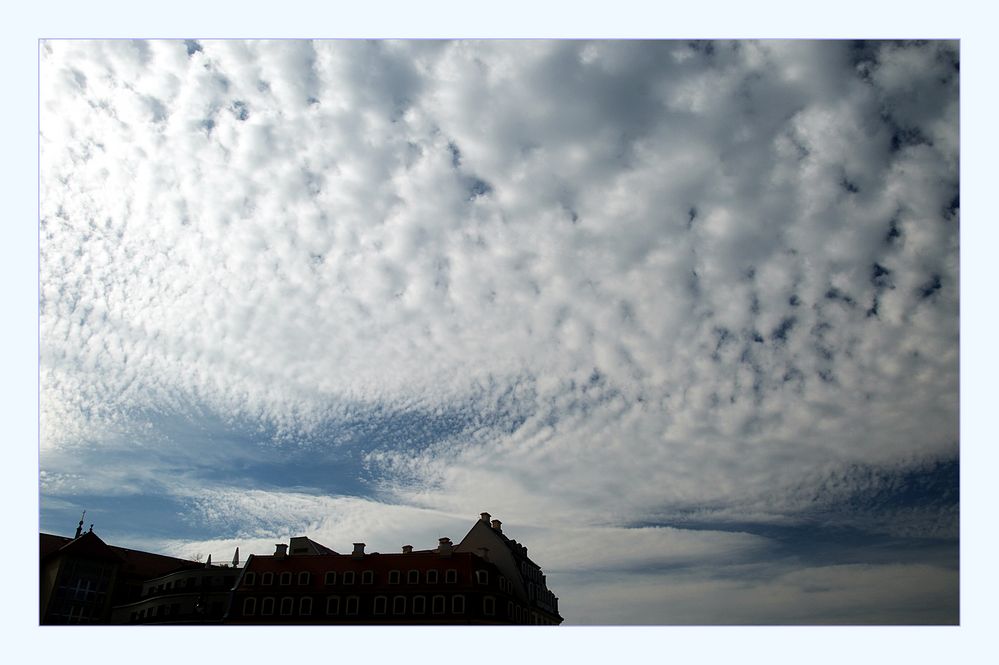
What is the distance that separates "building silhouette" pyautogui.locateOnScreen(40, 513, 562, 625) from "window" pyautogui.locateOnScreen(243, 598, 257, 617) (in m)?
0.11

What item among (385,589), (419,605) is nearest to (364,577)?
(385,589)

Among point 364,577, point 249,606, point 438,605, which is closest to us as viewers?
point 438,605

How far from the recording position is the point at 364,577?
75.1m

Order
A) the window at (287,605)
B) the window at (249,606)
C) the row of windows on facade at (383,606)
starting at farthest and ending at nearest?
the window at (249,606) < the window at (287,605) < the row of windows on facade at (383,606)

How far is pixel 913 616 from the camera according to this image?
50938 millimetres

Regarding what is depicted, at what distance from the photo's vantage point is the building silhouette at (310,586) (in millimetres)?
72000

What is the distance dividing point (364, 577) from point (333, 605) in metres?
4.32

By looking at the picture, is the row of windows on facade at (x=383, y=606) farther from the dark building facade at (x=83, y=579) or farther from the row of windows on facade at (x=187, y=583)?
the dark building facade at (x=83, y=579)

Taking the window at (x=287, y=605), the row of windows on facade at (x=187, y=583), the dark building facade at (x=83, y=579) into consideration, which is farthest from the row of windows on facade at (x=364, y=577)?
the dark building facade at (x=83, y=579)

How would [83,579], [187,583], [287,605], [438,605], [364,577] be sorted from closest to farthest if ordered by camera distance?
[438,605]
[287,605]
[364,577]
[83,579]
[187,583]

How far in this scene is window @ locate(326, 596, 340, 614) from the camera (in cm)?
7356

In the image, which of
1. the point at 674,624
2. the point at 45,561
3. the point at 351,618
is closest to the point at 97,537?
the point at 45,561

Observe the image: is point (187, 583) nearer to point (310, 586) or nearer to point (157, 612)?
point (157, 612)

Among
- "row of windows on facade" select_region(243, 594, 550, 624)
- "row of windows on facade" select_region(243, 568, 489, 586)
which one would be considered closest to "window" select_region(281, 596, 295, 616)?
"row of windows on facade" select_region(243, 594, 550, 624)
